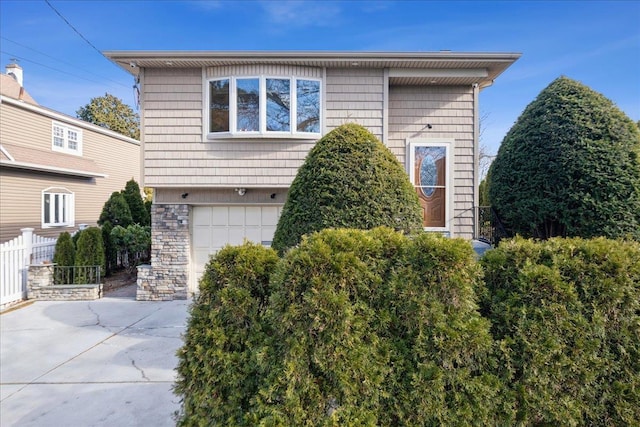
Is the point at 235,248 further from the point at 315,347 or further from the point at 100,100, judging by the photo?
the point at 100,100

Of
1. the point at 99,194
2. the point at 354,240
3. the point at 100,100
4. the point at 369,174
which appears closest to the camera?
the point at 354,240

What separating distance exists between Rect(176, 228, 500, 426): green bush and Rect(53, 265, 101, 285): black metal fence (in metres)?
7.32

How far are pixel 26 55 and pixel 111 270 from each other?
16007 mm

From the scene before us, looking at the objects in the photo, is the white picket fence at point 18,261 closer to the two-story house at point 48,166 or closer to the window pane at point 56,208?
the two-story house at point 48,166

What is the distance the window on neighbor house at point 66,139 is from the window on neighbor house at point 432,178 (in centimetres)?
1522

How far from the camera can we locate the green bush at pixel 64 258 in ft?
25.3

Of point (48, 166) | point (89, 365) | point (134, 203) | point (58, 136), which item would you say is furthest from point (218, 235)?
point (58, 136)

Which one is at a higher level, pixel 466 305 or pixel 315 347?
pixel 466 305

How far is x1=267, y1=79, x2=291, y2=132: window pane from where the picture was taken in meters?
6.93

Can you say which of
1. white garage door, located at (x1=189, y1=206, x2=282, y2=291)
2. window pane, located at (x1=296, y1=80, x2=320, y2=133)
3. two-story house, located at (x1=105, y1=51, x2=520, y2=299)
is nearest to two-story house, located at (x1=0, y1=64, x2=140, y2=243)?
two-story house, located at (x1=105, y1=51, x2=520, y2=299)

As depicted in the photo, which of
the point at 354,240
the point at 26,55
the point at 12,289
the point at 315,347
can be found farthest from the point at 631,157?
the point at 26,55

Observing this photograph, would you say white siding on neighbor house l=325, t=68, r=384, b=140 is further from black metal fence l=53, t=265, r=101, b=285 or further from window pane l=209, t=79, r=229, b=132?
black metal fence l=53, t=265, r=101, b=285

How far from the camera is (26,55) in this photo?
1745 centimetres

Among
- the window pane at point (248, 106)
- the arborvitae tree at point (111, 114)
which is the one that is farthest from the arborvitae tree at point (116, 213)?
the arborvitae tree at point (111, 114)
